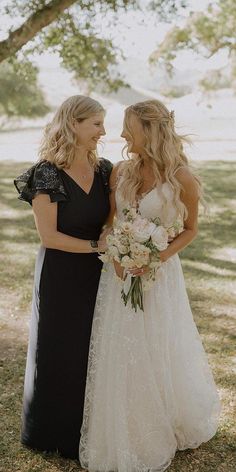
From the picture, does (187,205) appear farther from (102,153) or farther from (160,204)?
(102,153)

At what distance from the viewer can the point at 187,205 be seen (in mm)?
3795

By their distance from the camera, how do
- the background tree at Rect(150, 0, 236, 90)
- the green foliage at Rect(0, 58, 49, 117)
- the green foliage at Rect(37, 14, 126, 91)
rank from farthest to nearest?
1. the green foliage at Rect(0, 58, 49, 117)
2. the background tree at Rect(150, 0, 236, 90)
3. the green foliage at Rect(37, 14, 126, 91)

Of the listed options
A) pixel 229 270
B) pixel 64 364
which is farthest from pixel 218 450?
pixel 229 270

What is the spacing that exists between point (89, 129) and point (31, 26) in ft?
16.4

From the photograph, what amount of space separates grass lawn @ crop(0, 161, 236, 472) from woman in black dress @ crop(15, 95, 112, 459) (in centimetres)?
24

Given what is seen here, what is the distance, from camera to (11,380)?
5438 mm

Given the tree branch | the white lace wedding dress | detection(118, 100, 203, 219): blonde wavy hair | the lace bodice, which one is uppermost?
the tree branch

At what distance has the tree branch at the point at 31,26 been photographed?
795cm

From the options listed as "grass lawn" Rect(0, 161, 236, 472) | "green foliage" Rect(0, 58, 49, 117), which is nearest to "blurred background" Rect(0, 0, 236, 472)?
"grass lawn" Rect(0, 161, 236, 472)

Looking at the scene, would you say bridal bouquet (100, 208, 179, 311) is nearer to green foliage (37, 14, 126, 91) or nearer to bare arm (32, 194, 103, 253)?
bare arm (32, 194, 103, 253)

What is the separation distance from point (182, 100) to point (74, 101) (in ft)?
183

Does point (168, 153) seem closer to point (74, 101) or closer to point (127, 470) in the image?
point (74, 101)

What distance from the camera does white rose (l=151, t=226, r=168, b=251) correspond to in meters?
3.43

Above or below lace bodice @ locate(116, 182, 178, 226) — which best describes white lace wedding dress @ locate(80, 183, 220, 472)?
below
